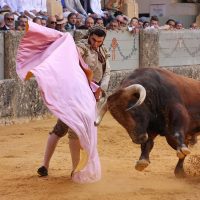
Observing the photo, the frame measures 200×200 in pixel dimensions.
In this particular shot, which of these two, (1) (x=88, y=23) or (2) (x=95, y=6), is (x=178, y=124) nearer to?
(1) (x=88, y=23)

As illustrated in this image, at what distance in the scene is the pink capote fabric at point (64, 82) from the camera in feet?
21.6

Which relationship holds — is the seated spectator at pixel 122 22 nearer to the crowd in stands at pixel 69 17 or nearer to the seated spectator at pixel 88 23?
the crowd in stands at pixel 69 17

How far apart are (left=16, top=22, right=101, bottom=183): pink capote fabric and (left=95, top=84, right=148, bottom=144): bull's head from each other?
7.1 inches

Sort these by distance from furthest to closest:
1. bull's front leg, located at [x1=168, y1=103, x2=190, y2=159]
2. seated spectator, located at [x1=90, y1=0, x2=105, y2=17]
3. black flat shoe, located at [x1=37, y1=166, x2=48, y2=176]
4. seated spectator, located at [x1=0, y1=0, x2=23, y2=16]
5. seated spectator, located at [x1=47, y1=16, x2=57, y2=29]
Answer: seated spectator, located at [x1=90, y1=0, x2=105, y2=17] < seated spectator, located at [x1=0, y1=0, x2=23, y2=16] < seated spectator, located at [x1=47, y1=16, x2=57, y2=29] < black flat shoe, located at [x1=37, y1=166, x2=48, y2=176] < bull's front leg, located at [x1=168, y1=103, x2=190, y2=159]

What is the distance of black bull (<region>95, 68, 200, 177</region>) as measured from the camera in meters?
6.65

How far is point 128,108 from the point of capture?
6.63 meters

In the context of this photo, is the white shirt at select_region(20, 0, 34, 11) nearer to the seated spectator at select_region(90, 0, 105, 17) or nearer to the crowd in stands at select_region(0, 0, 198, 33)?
the crowd in stands at select_region(0, 0, 198, 33)

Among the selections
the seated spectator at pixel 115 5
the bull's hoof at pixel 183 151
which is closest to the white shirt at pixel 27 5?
the seated spectator at pixel 115 5

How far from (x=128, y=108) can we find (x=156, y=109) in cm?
41

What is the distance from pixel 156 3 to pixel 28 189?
14.6m

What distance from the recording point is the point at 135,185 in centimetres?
700

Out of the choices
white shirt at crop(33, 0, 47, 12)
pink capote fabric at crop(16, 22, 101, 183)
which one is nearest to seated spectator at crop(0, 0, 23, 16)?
white shirt at crop(33, 0, 47, 12)

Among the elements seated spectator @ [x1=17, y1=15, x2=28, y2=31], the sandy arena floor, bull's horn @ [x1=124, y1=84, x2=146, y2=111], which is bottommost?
the sandy arena floor

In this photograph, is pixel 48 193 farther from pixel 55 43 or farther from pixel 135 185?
pixel 55 43
